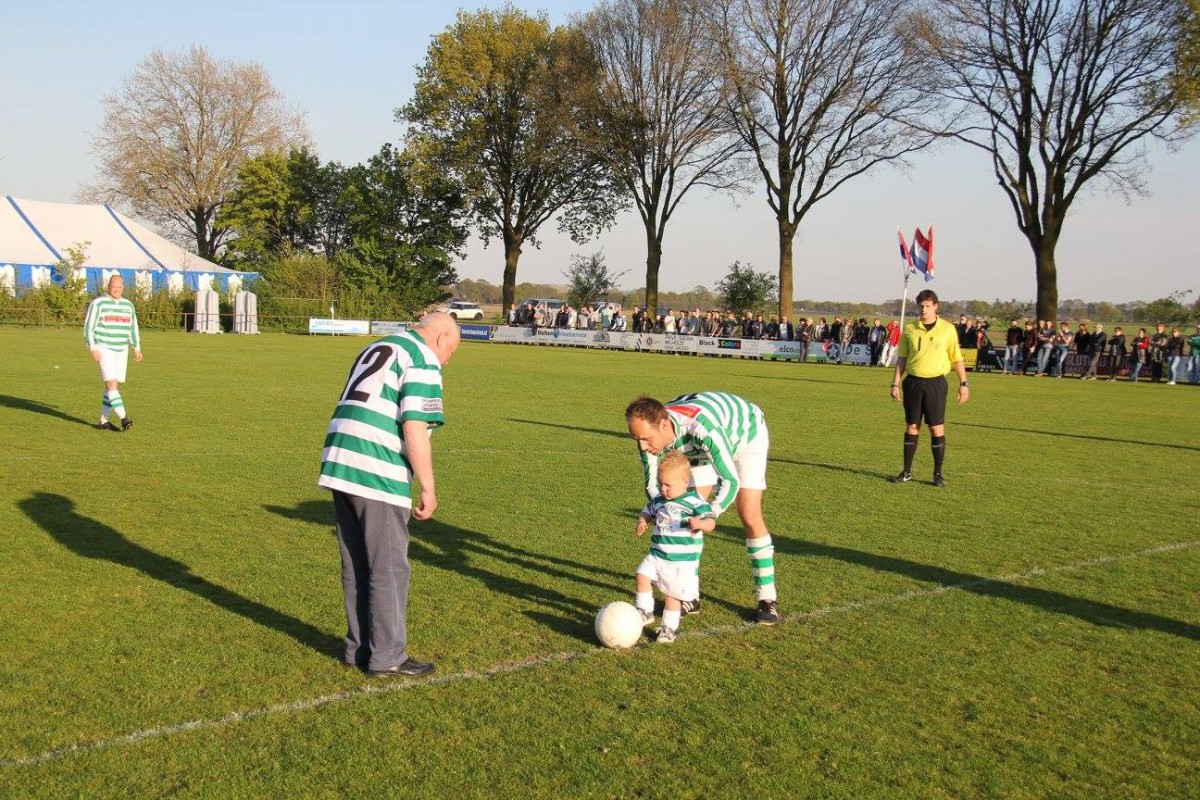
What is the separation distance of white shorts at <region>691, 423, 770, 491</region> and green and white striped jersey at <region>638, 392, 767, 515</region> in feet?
0.17

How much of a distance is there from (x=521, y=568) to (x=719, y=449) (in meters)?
2.51

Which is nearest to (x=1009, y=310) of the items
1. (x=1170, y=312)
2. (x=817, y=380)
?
(x=1170, y=312)

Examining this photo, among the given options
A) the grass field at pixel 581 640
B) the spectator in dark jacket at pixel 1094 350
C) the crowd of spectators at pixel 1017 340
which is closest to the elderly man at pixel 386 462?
the grass field at pixel 581 640

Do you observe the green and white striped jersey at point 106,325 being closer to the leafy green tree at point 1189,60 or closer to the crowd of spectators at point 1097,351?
the crowd of spectators at point 1097,351

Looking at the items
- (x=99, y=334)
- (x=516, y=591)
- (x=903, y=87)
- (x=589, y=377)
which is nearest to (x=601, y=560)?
(x=516, y=591)

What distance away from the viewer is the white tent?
47281mm

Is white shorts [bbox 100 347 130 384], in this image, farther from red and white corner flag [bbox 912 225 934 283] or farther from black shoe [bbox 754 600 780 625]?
red and white corner flag [bbox 912 225 934 283]

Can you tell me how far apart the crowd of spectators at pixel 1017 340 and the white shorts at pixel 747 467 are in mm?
32330

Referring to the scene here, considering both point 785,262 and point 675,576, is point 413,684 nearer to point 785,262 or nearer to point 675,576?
point 675,576

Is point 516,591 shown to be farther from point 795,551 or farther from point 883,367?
point 883,367

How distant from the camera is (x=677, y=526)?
597 centimetres

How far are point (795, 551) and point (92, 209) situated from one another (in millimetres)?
53886

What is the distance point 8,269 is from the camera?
45906mm

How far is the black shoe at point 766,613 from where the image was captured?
6355 mm
